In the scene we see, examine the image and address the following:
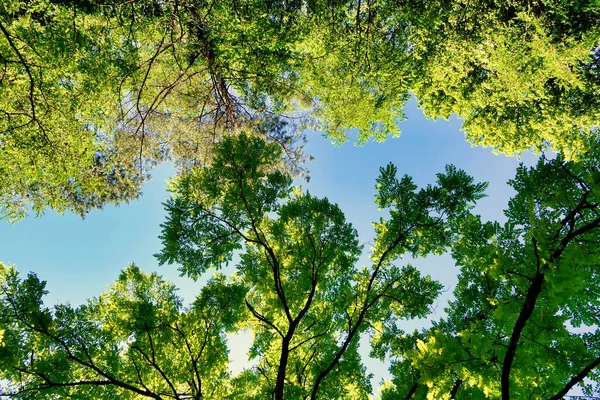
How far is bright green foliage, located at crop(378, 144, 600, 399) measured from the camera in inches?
98.8

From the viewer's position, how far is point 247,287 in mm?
7324

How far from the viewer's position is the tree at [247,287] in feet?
20.3

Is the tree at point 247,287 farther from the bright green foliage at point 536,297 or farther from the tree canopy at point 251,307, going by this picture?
the bright green foliage at point 536,297

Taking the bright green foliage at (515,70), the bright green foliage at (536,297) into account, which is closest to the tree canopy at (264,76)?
the bright green foliage at (515,70)

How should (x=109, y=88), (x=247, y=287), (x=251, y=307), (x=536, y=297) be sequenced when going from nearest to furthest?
(x=536, y=297), (x=251, y=307), (x=247, y=287), (x=109, y=88)

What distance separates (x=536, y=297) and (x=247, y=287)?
5.73 m

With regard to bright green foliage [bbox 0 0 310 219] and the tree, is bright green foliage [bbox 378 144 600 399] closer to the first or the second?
the tree

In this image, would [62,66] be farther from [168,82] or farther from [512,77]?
[512,77]

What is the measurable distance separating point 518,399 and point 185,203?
19.9 ft

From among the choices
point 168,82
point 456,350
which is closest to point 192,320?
point 456,350

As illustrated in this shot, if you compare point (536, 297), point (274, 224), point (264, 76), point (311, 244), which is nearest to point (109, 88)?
point (264, 76)

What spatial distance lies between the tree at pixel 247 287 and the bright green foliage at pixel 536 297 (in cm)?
215

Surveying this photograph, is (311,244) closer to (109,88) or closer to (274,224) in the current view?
(274,224)

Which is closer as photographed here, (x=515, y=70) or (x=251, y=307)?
(x=251, y=307)
